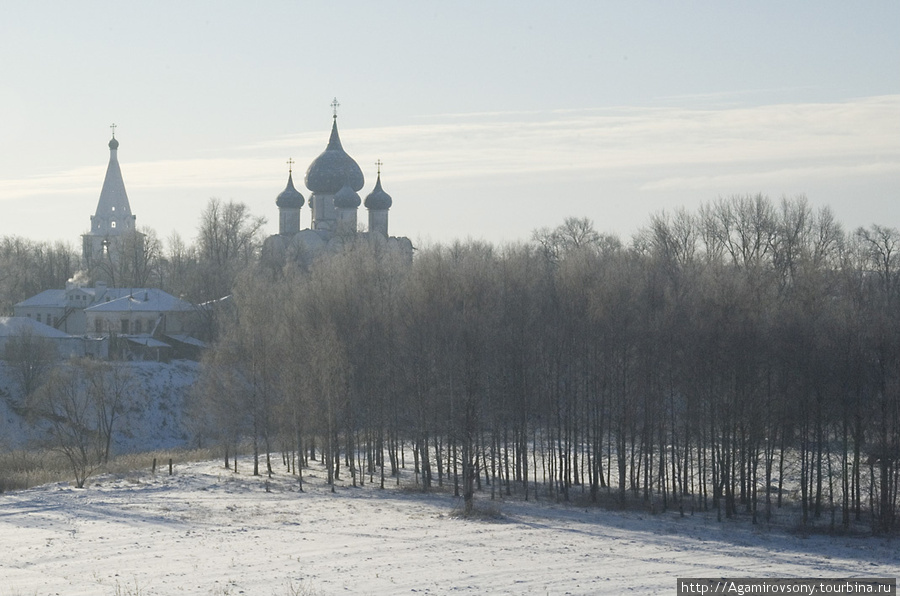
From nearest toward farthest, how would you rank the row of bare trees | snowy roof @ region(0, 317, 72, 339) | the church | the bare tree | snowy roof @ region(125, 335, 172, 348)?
the row of bare trees
the bare tree
snowy roof @ region(0, 317, 72, 339)
snowy roof @ region(125, 335, 172, 348)
the church

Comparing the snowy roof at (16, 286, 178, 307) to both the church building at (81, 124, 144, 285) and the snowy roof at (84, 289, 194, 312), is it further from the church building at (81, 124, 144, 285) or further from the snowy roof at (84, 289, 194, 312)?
the church building at (81, 124, 144, 285)

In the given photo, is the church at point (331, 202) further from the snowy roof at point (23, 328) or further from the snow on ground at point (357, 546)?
the snow on ground at point (357, 546)

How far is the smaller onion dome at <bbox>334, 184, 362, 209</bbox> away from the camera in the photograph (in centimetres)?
7975

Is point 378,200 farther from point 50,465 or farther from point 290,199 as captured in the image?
point 50,465

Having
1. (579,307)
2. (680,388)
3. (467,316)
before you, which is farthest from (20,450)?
(680,388)

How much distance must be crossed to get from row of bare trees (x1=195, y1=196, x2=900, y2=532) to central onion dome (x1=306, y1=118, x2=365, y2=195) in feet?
133

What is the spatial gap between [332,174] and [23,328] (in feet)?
98.4

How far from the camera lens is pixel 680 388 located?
3312 cm

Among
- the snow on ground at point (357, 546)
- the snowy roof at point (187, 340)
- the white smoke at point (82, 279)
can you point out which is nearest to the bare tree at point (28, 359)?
the snowy roof at point (187, 340)

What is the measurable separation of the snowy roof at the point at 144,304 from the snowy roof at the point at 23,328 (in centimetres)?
372

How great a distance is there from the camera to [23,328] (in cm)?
5659

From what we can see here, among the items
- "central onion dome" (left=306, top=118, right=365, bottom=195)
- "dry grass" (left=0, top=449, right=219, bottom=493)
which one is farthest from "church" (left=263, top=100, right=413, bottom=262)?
"dry grass" (left=0, top=449, right=219, bottom=493)

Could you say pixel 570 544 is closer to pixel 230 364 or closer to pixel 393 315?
pixel 393 315

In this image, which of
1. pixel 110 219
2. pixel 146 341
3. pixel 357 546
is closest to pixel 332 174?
pixel 146 341
